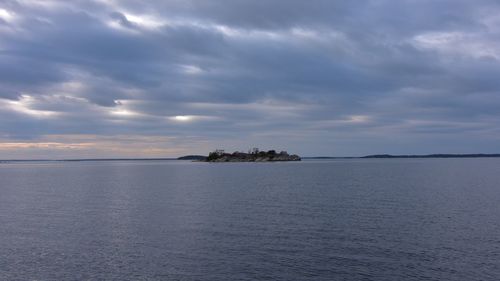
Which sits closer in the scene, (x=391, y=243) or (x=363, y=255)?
(x=363, y=255)

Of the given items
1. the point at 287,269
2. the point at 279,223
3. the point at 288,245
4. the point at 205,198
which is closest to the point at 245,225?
the point at 279,223

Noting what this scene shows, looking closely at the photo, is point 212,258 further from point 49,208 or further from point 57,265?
point 49,208

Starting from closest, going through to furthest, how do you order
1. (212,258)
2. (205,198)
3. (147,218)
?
(212,258), (147,218), (205,198)

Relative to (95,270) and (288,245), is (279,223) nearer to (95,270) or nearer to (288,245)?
(288,245)

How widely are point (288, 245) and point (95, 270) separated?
18.0 metres

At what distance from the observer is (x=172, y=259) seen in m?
38.6

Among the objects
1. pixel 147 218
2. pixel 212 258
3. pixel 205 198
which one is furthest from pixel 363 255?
pixel 205 198

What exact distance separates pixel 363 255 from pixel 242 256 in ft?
35.5

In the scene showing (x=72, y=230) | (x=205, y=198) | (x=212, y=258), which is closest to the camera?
(x=212, y=258)

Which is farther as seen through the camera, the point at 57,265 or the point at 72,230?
the point at 72,230

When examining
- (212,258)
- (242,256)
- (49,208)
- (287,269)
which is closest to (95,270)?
(212,258)

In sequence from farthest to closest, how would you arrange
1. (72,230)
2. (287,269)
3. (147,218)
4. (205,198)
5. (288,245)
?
(205,198) < (147,218) < (72,230) < (288,245) < (287,269)

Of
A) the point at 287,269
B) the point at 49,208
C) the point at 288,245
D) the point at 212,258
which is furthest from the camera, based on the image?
the point at 49,208

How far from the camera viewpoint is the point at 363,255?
38.7 metres
